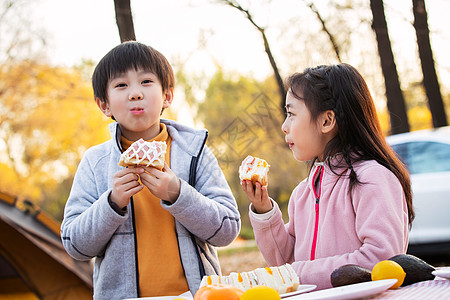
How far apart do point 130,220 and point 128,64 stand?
0.58m

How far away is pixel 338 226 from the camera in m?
1.65

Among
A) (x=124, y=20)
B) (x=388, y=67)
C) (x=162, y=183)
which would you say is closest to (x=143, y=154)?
(x=162, y=183)

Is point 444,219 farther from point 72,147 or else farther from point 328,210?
point 72,147

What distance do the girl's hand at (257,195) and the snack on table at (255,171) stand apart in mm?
16

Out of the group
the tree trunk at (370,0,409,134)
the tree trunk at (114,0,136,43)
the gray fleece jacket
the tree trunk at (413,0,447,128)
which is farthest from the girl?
the tree trunk at (413,0,447,128)

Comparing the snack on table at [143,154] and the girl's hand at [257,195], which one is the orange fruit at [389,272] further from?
the snack on table at [143,154]

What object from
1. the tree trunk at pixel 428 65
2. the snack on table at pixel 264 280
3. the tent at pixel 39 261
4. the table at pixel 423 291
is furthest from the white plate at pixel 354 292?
the tree trunk at pixel 428 65

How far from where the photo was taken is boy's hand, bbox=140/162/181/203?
167cm

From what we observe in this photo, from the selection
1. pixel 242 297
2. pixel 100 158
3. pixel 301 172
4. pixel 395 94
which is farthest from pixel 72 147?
pixel 242 297

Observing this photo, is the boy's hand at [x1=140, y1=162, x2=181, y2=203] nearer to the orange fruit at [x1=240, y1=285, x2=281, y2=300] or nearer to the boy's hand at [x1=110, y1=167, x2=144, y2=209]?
the boy's hand at [x1=110, y1=167, x2=144, y2=209]

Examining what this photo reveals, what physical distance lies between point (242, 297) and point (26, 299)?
4.29 meters

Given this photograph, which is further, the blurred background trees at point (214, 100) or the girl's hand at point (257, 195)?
the blurred background trees at point (214, 100)

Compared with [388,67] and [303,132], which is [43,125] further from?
[303,132]

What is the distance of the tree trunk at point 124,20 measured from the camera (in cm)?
403
